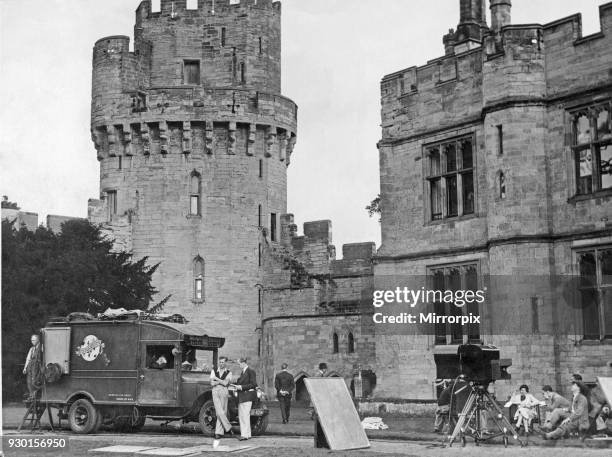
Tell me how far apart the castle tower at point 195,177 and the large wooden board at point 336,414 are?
2438 cm

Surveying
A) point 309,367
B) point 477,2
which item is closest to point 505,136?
point 477,2

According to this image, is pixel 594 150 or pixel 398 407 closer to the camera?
pixel 594 150

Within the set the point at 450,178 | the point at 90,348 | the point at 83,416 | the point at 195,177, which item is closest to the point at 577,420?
the point at 83,416

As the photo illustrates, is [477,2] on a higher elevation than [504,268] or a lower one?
higher

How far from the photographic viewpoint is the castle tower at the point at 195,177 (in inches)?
1550

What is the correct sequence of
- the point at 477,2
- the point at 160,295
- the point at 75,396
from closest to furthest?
the point at 75,396
the point at 477,2
the point at 160,295

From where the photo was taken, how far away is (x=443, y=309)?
2425cm

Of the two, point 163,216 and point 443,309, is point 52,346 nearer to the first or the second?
point 443,309

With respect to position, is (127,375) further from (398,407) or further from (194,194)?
(194,194)

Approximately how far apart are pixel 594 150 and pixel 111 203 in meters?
23.9

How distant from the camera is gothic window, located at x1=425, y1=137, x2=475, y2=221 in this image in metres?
23.6

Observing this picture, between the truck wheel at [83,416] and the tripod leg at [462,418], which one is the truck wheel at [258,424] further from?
the tripod leg at [462,418]

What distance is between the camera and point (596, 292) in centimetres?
2075

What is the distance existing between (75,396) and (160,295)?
20112 millimetres
